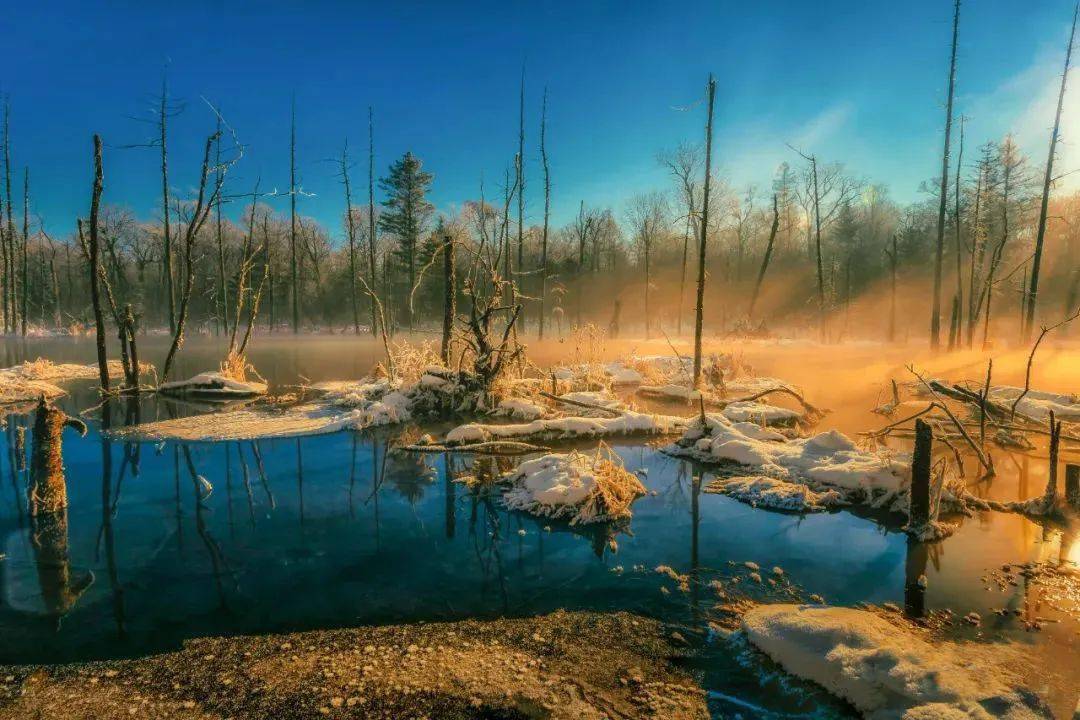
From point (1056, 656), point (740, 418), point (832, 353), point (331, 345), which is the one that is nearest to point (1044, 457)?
point (740, 418)

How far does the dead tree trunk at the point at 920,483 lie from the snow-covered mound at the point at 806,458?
0.67 m

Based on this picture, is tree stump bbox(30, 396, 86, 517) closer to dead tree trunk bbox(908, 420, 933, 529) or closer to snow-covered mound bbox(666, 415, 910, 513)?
snow-covered mound bbox(666, 415, 910, 513)

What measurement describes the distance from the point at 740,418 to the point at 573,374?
5325 millimetres

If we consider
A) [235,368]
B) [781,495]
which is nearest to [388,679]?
[781,495]

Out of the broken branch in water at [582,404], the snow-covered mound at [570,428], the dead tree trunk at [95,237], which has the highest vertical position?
the dead tree trunk at [95,237]

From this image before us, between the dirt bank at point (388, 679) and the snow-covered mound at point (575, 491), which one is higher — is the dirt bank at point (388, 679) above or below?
below

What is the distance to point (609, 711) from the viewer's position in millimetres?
3480

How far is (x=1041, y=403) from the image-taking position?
484 inches

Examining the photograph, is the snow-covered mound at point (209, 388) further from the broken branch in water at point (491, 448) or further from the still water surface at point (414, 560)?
the broken branch in water at point (491, 448)

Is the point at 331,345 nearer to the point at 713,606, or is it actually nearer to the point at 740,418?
the point at 740,418

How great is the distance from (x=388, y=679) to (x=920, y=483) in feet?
20.2

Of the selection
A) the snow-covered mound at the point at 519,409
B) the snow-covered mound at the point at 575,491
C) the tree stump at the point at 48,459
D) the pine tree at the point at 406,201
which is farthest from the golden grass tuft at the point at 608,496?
the pine tree at the point at 406,201

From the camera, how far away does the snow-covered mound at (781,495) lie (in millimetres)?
7418

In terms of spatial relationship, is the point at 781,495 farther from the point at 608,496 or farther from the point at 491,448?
the point at 491,448
